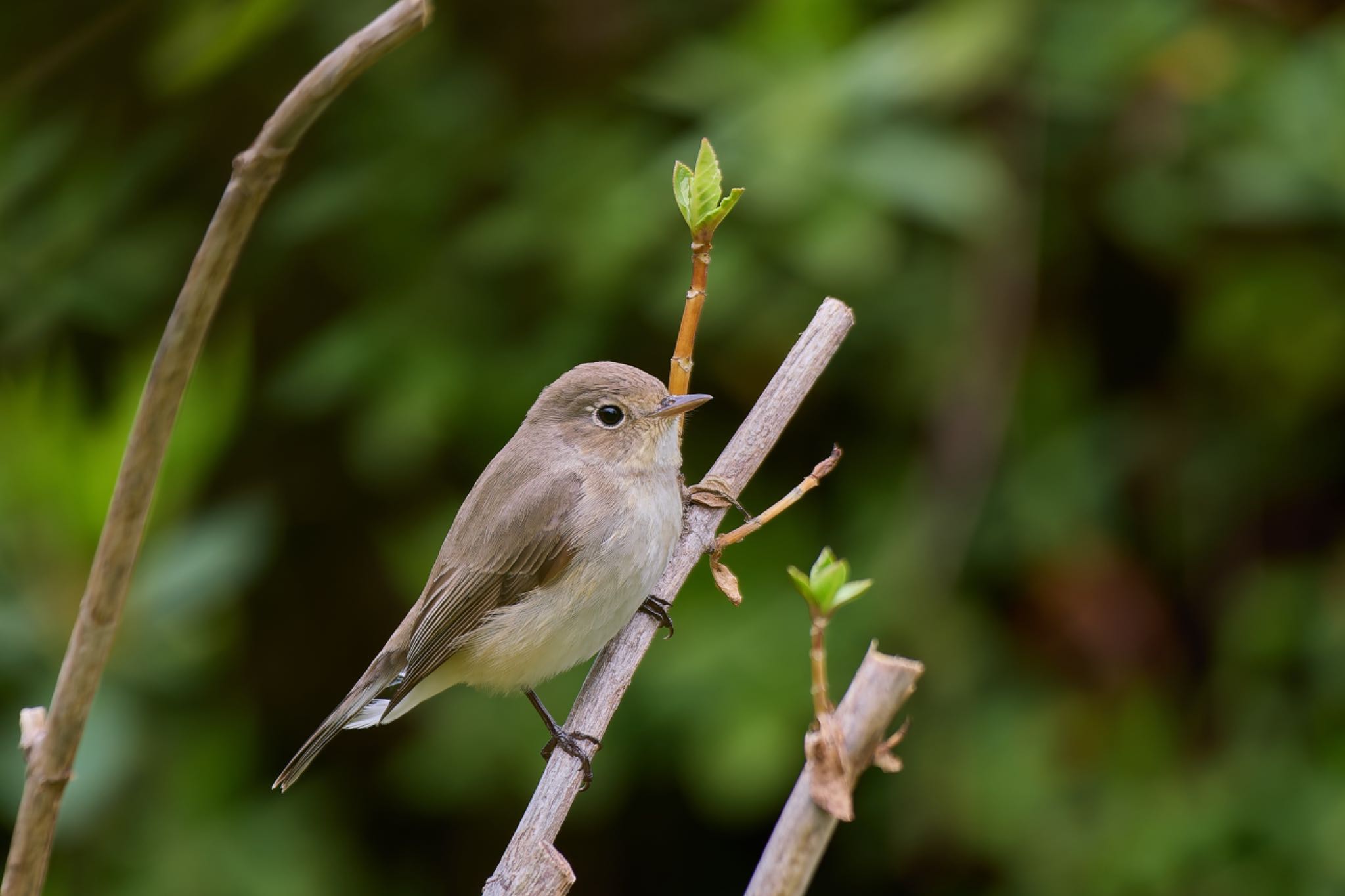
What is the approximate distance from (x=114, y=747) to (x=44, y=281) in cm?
151

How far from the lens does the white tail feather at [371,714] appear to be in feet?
9.20

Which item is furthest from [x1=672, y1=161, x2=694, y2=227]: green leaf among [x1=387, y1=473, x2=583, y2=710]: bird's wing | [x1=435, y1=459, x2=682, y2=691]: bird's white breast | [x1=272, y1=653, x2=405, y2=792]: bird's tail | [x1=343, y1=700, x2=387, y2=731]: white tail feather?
[x1=343, y1=700, x2=387, y2=731]: white tail feather

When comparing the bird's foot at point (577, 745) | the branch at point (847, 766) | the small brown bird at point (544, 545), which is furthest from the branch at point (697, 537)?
the branch at point (847, 766)

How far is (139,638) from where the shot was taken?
328 centimetres

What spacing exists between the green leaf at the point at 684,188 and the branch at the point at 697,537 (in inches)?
15.2

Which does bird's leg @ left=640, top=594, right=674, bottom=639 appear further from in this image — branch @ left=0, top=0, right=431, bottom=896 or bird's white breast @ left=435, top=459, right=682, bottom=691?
branch @ left=0, top=0, right=431, bottom=896

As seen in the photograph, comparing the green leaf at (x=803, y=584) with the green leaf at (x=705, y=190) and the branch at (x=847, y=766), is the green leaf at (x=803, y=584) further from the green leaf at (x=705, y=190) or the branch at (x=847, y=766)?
the green leaf at (x=705, y=190)

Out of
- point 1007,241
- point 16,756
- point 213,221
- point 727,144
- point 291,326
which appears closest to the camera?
point 213,221

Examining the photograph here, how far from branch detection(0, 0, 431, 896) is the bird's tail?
1590 mm

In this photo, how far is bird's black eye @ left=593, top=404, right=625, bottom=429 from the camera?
2.99 meters

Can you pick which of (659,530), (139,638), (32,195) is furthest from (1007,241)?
(32,195)

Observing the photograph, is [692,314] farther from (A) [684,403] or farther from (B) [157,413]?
(B) [157,413]

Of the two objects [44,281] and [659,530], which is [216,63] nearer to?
[44,281]

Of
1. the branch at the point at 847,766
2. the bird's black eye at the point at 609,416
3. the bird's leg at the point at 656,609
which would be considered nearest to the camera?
the branch at the point at 847,766
